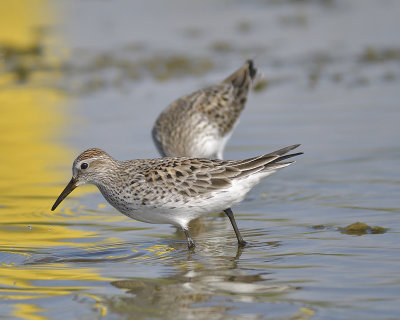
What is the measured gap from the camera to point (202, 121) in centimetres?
1237

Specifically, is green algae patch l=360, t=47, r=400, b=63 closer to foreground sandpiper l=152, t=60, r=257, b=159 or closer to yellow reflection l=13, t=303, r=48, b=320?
foreground sandpiper l=152, t=60, r=257, b=159

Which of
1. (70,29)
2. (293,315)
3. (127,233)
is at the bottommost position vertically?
(293,315)

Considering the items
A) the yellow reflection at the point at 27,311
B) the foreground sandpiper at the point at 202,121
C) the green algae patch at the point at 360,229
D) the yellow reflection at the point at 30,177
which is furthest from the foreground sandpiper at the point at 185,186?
the foreground sandpiper at the point at 202,121

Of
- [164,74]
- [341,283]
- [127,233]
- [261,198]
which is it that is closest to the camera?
[341,283]

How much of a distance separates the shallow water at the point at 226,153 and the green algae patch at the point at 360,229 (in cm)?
9

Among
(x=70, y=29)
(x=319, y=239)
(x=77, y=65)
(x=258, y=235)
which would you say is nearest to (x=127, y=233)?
(x=258, y=235)

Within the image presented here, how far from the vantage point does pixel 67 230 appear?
964 cm

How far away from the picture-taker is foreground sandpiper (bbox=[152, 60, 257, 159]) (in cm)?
1202

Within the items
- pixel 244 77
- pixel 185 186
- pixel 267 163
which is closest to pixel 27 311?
pixel 185 186

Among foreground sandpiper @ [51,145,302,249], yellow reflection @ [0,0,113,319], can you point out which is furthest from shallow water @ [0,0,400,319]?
foreground sandpiper @ [51,145,302,249]

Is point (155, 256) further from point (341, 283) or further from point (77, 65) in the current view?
point (77, 65)

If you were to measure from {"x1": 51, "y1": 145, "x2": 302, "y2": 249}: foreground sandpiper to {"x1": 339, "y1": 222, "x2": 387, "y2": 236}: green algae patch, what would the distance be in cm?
103

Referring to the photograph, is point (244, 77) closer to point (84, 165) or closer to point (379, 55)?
point (379, 55)

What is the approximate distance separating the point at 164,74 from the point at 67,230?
7.98 meters
